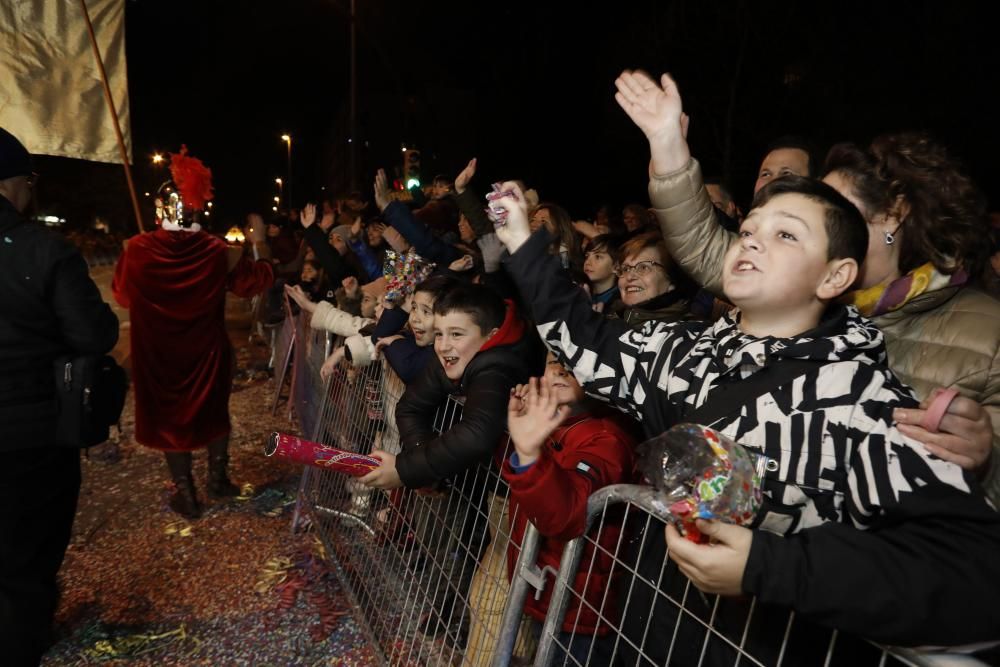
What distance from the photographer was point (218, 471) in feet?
15.8

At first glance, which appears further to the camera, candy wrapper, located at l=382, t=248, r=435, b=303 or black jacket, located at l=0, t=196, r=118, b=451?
candy wrapper, located at l=382, t=248, r=435, b=303

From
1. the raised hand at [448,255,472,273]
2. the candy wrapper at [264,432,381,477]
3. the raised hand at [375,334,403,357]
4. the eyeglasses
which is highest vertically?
the eyeglasses

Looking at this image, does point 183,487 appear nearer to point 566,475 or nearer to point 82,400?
point 82,400

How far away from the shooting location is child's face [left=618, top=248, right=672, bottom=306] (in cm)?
295

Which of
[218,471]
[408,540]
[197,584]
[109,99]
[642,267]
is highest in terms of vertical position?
[109,99]

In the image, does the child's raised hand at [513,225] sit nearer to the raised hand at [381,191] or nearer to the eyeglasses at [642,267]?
the eyeglasses at [642,267]

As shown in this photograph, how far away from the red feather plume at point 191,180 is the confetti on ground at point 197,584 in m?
2.43

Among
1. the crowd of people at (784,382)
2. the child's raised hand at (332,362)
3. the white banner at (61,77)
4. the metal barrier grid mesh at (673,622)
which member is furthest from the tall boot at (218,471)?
the metal barrier grid mesh at (673,622)

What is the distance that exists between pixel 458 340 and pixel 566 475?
116 centimetres

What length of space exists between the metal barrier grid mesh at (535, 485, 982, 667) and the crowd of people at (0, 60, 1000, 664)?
0.04 meters

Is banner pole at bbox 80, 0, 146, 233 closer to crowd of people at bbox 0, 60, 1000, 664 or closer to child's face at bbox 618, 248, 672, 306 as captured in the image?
crowd of people at bbox 0, 60, 1000, 664

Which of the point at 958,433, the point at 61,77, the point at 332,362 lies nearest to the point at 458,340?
the point at 332,362

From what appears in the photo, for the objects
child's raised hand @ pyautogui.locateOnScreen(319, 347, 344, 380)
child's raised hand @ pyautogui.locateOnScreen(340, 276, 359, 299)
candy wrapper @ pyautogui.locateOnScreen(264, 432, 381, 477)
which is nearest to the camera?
candy wrapper @ pyautogui.locateOnScreen(264, 432, 381, 477)

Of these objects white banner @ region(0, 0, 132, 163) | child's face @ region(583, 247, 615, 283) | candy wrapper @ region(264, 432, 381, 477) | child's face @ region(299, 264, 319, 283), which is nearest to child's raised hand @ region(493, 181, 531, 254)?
candy wrapper @ region(264, 432, 381, 477)
